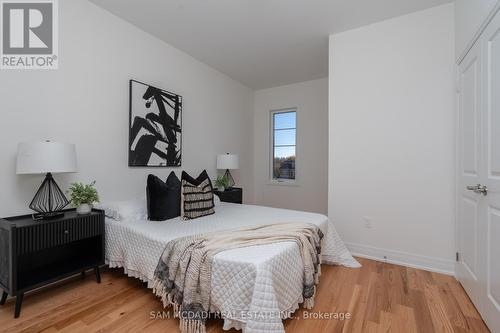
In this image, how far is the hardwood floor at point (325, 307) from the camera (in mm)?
1589

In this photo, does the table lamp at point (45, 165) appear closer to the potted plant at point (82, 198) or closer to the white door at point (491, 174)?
the potted plant at point (82, 198)

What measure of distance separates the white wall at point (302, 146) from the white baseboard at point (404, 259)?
1.59 meters

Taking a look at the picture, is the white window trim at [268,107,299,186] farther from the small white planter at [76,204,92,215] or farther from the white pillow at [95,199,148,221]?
the small white planter at [76,204,92,215]

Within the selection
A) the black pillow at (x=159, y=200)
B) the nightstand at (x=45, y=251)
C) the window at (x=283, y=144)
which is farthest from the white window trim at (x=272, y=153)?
the nightstand at (x=45, y=251)

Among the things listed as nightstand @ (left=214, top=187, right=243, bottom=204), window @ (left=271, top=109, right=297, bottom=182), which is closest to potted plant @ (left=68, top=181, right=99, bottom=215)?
nightstand @ (left=214, top=187, right=243, bottom=204)

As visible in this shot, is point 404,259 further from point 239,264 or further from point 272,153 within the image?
point 272,153

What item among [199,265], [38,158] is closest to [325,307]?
[199,265]

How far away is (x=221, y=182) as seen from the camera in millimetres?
3844

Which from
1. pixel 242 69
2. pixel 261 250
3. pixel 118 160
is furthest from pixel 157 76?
pixel 261 250

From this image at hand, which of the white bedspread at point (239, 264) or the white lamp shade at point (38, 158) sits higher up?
the white lamp shade at point (38, 158)

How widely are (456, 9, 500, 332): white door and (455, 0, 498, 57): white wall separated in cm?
14

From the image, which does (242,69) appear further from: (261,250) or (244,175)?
(261,250)

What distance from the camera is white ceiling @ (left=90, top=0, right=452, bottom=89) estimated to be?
2.44m

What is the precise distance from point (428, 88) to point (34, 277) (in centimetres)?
391
